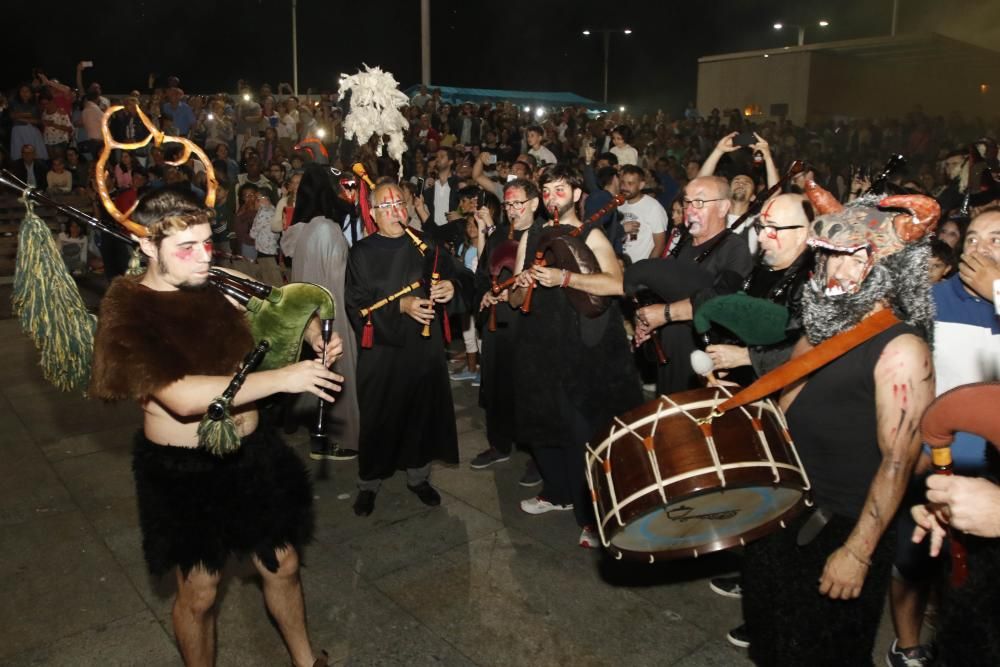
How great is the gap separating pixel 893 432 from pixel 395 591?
2641 millimetres

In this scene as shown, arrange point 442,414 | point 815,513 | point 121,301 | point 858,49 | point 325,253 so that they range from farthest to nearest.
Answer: point 858,49, point 325,253, point 442,414, point 121,301, point 815,513

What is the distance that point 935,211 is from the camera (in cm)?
243

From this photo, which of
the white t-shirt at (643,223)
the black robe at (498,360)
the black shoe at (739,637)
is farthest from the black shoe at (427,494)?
the white t-shirt at (643,223)

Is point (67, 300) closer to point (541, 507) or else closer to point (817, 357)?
point (817, 357)

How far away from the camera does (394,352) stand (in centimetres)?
486

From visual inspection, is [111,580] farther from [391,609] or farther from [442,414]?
[442,414]

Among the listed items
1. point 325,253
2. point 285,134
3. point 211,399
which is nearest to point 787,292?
point 211,399

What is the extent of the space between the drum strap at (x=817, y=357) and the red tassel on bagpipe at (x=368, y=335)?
2.70m

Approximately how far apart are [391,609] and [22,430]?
4275mm

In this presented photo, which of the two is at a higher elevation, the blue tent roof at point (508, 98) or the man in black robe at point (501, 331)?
the blue tent roof at point (508, 98)

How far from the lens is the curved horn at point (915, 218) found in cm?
243

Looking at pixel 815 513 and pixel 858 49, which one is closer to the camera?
pixel 815 513

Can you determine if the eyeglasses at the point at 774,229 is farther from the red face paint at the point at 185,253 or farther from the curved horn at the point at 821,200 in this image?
the red face paint at the point at 185,253

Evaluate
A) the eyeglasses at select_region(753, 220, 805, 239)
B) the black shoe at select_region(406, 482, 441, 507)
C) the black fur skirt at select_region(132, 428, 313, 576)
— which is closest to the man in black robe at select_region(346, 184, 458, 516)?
the black shoe at select_region(406, 482, 441, 507)
